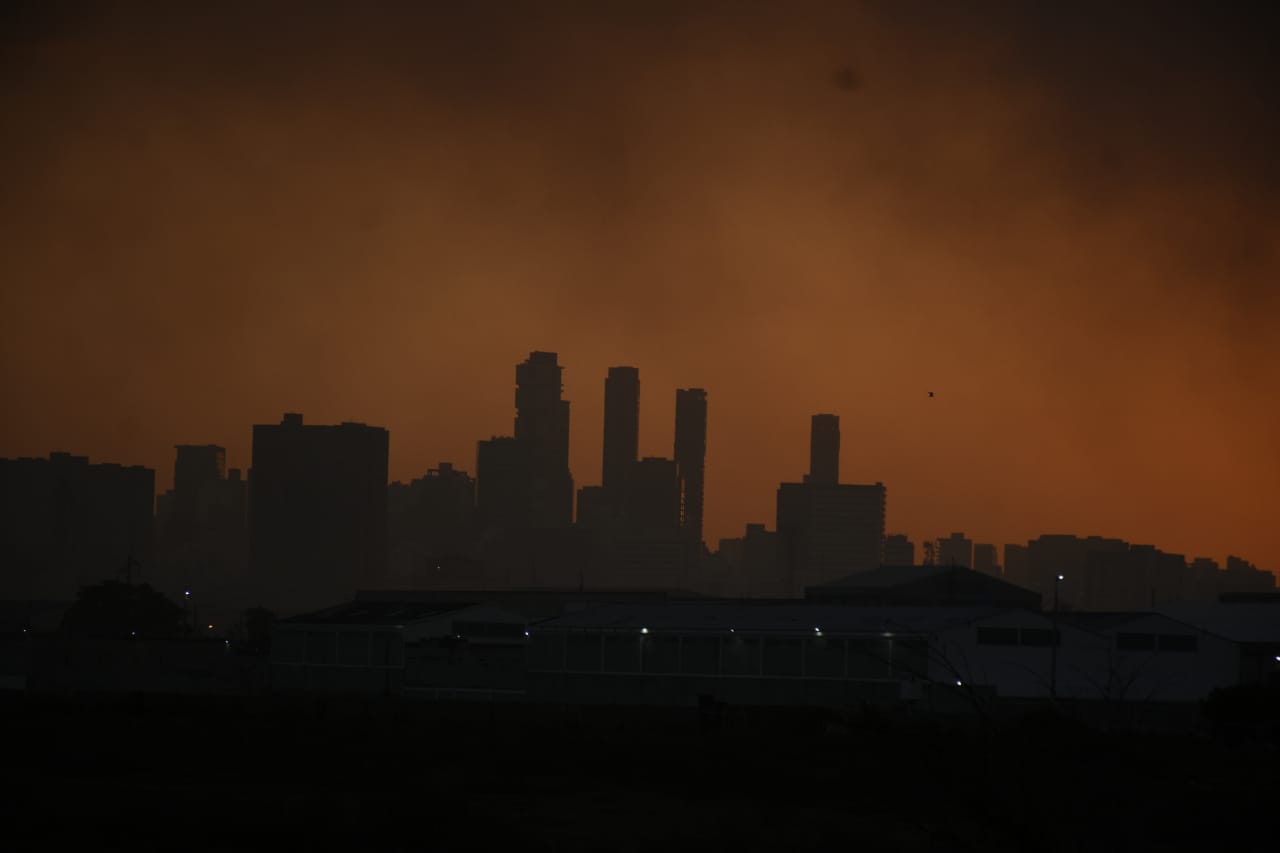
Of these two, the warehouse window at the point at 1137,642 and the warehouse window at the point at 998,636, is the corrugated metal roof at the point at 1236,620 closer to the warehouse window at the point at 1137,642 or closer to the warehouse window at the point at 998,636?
the warehouse window at the point at 1137,642

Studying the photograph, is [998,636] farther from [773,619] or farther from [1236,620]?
[1236,620]

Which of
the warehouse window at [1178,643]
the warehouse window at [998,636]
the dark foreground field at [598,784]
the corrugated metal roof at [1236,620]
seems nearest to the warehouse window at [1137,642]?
the warehouse window at [1178,643]

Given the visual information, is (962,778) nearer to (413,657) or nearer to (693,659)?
(693,659)

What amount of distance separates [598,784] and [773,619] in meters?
36.3

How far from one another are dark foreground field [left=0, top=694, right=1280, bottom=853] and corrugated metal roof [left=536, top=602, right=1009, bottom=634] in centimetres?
1758

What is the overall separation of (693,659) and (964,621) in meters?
11.4

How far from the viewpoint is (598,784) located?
35.2 meters

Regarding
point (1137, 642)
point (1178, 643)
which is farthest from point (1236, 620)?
point (1137, 642)

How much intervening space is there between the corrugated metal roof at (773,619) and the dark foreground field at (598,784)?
17582 mm

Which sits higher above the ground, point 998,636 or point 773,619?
point 773,619

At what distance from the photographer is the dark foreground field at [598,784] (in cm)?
2555

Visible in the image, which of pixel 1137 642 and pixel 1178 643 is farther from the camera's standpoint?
pixel 1178 643

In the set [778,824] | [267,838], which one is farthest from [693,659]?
[267,838]

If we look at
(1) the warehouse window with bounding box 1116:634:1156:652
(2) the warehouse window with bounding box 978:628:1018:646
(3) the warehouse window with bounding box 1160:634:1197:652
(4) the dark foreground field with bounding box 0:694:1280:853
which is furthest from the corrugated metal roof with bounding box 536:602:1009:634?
(4) the dark foreground field with bounding box 0:694:1280:853
